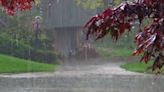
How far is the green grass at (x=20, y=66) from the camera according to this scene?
58.4 feet

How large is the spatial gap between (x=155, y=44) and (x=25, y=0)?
2233 mm

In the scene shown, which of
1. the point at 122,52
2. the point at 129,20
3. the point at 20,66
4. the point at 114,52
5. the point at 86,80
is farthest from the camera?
the point at 114,52

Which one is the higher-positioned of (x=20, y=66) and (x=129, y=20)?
(x=129, y=20)

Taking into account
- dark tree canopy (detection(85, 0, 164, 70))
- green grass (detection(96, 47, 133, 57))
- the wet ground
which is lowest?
green grass (detection(96, 47, 133, 57))

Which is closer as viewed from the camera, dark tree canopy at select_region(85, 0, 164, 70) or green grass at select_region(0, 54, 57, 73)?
dark tree canopy at select_region(85, 0, 164, 70)

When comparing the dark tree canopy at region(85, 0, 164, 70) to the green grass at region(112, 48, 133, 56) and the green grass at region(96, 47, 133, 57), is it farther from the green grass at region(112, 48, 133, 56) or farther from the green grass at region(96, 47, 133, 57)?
the green grass at region(96, 47, 133, 57)

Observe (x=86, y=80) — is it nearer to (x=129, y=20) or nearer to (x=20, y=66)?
(x=20, y=66)

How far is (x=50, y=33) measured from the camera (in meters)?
22.6

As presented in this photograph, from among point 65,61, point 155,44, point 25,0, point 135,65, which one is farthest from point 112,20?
point 65,61

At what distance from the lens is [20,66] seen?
61.1 ft

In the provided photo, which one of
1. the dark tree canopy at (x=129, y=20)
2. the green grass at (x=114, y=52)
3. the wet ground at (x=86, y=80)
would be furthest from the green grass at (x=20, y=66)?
the dark tree canopy at (x=129, y=20)

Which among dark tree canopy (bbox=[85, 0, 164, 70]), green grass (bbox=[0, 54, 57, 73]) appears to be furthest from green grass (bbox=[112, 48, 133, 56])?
dark tree canopy (bbox=[85, 0, 164, 70])

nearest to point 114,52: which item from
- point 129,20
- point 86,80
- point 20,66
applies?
point 20,66

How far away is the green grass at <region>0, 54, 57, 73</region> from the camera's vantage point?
701 inches
